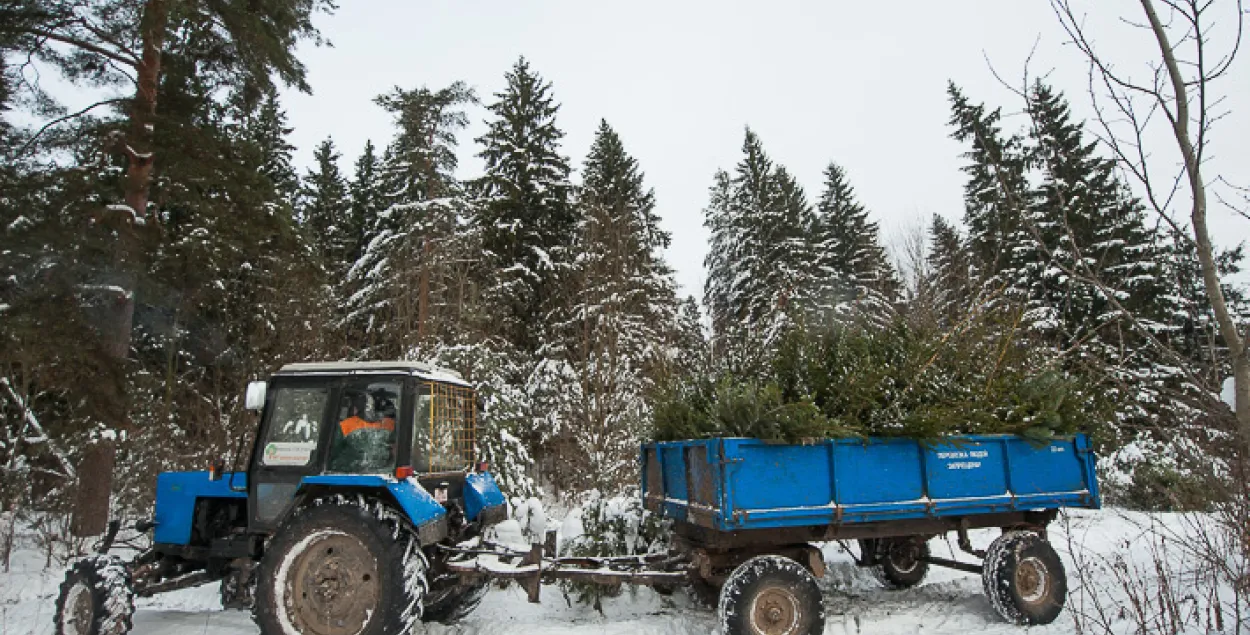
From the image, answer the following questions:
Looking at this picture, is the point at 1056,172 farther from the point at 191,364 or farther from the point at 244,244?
the point at 191,364

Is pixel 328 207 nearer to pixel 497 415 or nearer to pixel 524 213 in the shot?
pixel 524 213

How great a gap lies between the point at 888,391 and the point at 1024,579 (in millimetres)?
2013

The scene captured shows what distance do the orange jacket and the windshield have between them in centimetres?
22

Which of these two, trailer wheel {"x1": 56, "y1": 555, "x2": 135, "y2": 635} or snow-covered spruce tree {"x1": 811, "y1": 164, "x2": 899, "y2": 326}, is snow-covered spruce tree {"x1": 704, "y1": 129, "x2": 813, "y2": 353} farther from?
trailer wheel {"x1": 56, "y1": 555, "x2": 135, "y2": 635}

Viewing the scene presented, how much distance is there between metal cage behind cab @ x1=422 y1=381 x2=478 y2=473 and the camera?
5.92 metres

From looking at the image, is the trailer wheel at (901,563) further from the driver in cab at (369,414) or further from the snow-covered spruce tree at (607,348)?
→ the snow-covered spruce tree at (607,348)

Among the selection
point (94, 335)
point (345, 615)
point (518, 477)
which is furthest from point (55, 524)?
point (345, 615)

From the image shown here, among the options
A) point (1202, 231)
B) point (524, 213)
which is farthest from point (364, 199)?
point (1202, 231)

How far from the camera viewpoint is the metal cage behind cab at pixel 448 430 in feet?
19.4

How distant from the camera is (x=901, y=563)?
7492mm

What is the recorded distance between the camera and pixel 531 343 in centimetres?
1817

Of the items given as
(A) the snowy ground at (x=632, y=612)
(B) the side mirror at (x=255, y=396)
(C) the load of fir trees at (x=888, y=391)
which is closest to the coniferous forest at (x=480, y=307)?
(C) the load of fir trees at (x=888, y=391)

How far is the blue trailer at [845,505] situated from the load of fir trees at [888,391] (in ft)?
0.54

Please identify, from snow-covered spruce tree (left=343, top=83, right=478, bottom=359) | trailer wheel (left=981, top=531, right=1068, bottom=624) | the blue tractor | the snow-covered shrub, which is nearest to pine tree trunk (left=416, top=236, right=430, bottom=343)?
snow-covered spruce tree (left=343, top=83, right=478, bottom=359)
